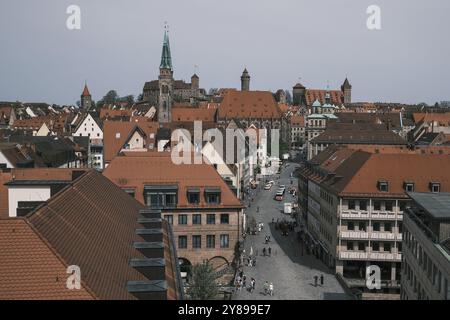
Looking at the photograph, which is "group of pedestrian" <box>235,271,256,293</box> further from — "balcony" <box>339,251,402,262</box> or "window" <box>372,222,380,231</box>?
"window" <box>372,222,380,231</box>

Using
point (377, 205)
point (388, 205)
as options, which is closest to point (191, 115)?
point (377, 205)

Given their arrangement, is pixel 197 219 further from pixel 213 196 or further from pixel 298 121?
pixel 298 121

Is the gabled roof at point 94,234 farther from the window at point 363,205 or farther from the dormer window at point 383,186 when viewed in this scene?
the dormer window at point 383,186

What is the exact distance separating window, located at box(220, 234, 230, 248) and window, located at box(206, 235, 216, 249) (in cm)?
49

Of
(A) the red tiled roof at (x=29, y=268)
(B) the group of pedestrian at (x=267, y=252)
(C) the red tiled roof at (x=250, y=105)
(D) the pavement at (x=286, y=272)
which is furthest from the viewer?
(C) the red tiled roof at (x=250, y=105)

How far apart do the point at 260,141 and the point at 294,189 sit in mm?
33964

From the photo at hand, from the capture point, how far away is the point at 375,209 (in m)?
42.4

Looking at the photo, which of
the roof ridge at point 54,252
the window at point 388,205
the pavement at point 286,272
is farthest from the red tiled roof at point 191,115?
the roof ridge at point 54,252

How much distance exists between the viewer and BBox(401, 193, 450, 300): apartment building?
24.0m

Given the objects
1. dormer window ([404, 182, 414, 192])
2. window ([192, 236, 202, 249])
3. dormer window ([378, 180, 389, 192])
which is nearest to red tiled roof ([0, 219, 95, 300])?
window ([192, 236, 202, 249])

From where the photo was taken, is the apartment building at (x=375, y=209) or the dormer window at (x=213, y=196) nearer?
the apartment building at (x=375, y=209)

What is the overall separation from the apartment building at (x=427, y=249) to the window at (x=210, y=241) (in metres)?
13.5

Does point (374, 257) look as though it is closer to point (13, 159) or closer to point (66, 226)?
point (66, 226)

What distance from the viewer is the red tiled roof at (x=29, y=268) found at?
14180mm
